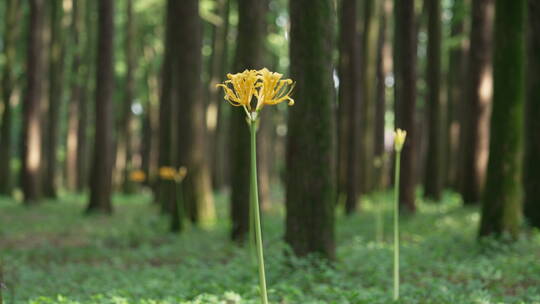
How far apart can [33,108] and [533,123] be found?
535 inches

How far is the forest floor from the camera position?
17.7 feet

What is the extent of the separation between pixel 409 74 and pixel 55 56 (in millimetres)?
13621

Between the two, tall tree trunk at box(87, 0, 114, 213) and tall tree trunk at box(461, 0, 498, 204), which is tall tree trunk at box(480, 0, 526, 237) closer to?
tall tree trunk at box(461, 0, 498, 204)

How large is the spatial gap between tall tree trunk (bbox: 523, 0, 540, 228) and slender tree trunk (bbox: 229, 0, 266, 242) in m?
4.32

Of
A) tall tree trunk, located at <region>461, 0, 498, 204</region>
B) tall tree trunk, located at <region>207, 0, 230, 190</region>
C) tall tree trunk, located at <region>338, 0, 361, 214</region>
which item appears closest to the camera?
tall tree trunk, located at <region>461, 0, 498, 204</region>

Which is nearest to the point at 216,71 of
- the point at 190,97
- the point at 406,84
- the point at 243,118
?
the point at 190,97

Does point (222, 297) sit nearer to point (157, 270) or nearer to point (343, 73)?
point (157, 270)

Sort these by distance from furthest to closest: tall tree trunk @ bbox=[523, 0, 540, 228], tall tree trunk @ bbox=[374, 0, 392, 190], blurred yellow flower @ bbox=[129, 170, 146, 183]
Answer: tall tree trunk @ bbox=[374, 0, 392, 190]
blurred yellow flower @ bbox=[129, 170, 146, 183]
tall tree trunk @ bbox=[523, 0, 540, 228]

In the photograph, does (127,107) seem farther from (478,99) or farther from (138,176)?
(478,99)

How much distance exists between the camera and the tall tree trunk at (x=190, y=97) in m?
11.5

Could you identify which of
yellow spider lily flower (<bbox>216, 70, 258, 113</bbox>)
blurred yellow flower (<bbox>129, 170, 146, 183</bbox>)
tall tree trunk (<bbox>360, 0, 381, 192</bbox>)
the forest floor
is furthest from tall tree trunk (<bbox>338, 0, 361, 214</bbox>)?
yellow spider lily flower (<bbox>216, 70, 258, 113</bbox>)

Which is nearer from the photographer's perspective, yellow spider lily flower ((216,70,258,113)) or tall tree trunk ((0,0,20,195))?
yellow spider lily flower ((216,70,258,113))

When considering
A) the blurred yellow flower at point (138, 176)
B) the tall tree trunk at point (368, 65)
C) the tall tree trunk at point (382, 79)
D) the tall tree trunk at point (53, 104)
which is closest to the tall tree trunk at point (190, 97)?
the tall tree trunk at point (368, 65)

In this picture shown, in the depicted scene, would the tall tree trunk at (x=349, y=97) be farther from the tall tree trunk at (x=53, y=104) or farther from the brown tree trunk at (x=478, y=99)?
the tall tree trunk at (x=53, y=104)
